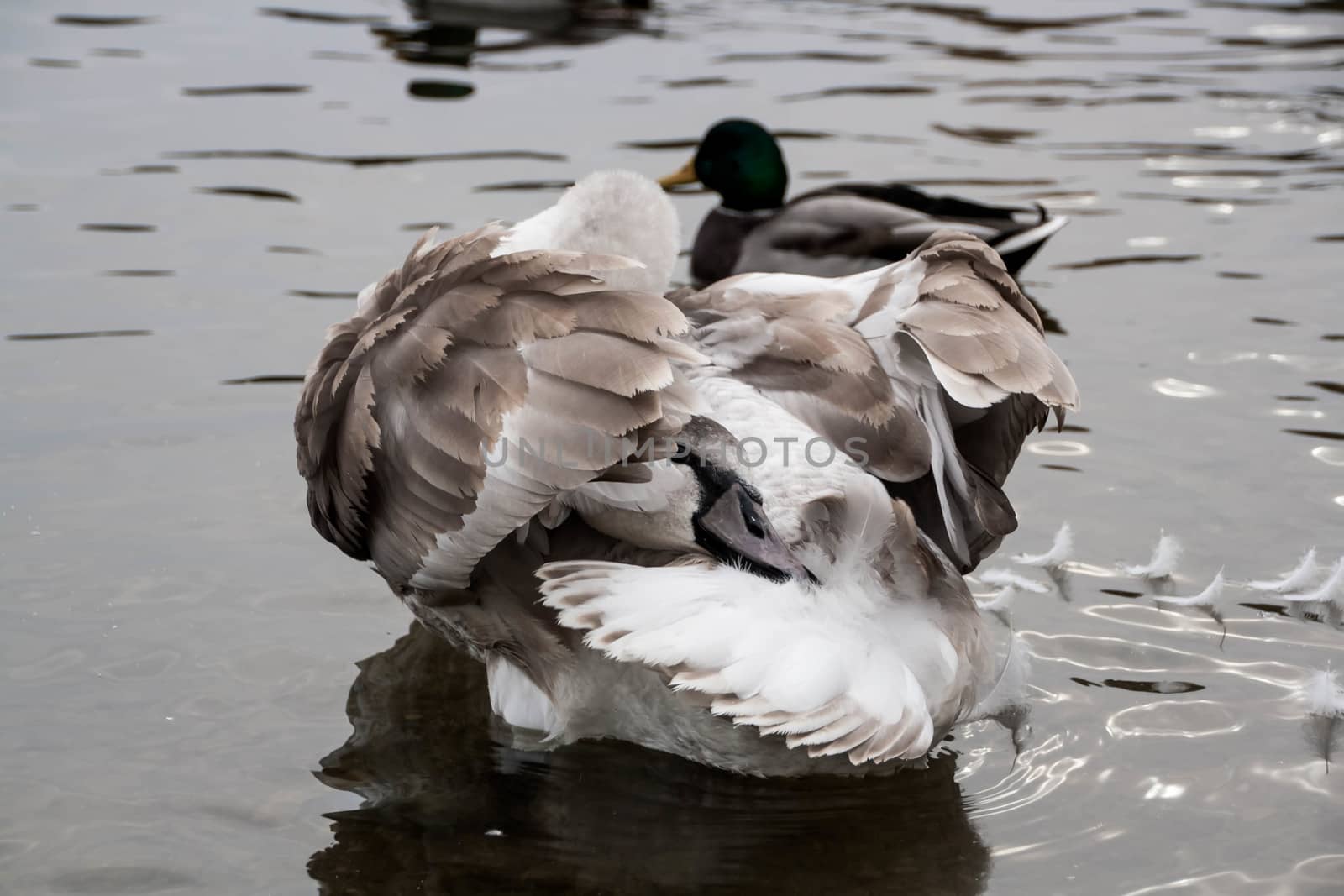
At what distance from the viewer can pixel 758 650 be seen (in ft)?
10.6

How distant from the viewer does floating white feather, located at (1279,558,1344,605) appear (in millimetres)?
4734

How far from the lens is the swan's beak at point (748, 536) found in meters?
3.40

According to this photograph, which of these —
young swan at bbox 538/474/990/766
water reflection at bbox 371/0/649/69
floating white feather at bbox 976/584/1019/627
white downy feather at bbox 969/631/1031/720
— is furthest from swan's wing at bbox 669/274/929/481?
water reflection at bbox 371/0/649/69

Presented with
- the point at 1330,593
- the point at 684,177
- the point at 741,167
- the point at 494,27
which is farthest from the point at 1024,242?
the point at 494,27

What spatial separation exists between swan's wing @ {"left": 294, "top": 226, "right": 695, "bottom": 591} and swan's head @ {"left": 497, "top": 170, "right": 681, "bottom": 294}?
1.77ft

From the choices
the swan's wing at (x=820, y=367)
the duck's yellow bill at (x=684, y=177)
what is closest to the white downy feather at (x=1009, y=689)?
the swan's wing at (x=820, y=367)

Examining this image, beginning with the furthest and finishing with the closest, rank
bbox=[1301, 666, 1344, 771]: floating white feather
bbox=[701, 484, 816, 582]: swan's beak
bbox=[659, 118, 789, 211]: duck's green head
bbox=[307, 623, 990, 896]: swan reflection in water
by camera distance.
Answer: bbox=[659, 118, 789, 211]: duck's green head
bbox=[1301, 666, 1344, 771]: floating white feather
bbox=[307, 623, 990, 896]: swan reflection in water
bbox=[701, 484, 816, 582]: swan's beak

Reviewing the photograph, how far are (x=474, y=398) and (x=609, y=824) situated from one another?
1.07 m

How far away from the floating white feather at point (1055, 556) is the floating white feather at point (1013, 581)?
0.27 ft

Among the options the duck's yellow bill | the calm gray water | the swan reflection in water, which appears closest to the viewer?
the swan reflection in water

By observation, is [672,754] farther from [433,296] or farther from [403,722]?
[433,296]

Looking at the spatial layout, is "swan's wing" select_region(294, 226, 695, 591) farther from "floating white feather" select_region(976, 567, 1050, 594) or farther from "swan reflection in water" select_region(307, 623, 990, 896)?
"floating white feather" select_region(976, 567, 1050, 594)

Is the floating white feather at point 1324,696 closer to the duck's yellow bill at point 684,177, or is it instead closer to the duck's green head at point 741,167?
the duck's green head at point 741,167

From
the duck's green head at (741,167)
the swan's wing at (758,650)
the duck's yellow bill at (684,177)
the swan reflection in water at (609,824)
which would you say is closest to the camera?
the swan's wing at (758,650)
